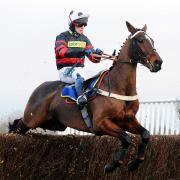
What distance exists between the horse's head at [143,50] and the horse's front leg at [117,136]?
0.97m

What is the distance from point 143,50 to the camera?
882 cm

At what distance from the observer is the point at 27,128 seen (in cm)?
1077

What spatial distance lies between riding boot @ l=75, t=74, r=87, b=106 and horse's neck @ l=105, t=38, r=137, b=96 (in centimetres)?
46

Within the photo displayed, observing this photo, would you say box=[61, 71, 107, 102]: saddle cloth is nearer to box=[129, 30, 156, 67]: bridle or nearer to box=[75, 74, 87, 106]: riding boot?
box=[75, 74, 87, 106]: riding boot

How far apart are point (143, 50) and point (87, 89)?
44.0 inches

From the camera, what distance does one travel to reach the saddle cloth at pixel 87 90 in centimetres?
930

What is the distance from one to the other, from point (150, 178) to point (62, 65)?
2.43 metres

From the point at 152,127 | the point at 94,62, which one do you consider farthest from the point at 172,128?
the point at 94,62

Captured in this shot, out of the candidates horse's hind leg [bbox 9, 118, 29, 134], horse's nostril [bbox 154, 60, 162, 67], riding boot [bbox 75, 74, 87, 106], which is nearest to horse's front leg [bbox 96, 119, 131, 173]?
riding boot [bbox 75, 74, 87, 106]

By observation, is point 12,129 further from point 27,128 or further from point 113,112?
point 113,112

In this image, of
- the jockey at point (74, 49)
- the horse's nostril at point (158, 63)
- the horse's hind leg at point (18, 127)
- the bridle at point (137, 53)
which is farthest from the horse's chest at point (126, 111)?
the horse's hind leg at point (18, 127)

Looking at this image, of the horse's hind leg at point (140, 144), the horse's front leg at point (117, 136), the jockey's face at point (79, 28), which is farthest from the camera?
the jockey's face at point (79, 28)

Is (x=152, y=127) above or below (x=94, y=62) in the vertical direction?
below

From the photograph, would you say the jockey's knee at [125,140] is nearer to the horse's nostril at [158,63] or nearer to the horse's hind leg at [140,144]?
the horse's hind leg at [140,144]
